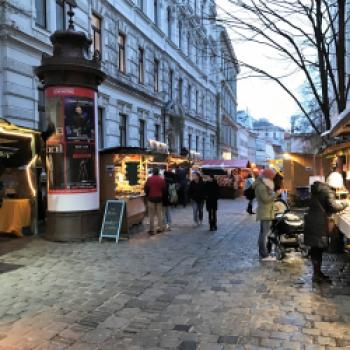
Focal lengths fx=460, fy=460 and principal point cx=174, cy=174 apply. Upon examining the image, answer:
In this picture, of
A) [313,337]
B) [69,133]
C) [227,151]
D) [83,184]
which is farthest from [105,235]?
[227,151]

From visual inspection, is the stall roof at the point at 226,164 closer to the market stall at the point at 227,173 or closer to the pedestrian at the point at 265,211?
the market stall at the point at 227,173

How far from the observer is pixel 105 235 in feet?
36.4

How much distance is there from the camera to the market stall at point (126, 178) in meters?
12.4

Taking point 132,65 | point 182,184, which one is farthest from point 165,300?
point 132,65

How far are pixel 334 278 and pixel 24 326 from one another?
15.7 feet

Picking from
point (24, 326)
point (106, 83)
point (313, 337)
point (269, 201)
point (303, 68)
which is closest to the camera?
point (313, 337)

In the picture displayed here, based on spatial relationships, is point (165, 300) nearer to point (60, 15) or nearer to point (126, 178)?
point (126, 178)

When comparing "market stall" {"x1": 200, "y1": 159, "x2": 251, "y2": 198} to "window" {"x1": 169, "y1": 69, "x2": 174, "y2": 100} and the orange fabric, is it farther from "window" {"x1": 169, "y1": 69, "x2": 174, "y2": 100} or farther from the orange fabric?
the orange fabric

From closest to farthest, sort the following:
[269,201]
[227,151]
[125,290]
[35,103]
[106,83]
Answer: [125,290] < [269,201] < [35,103] < [106,83] < [227,151]

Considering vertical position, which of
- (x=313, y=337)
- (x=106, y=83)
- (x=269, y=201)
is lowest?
(x=313, y=337)

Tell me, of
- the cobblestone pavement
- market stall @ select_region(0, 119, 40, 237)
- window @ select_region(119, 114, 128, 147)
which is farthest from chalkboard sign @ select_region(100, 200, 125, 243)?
window @ select_region(119, 114, 128, 147)

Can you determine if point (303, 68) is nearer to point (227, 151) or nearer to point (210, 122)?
point (210, 122)

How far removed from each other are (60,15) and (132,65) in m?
7.11

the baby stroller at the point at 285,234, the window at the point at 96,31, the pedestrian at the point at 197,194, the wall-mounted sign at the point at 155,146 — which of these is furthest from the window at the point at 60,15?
the baby stroller at the point at 285,234
